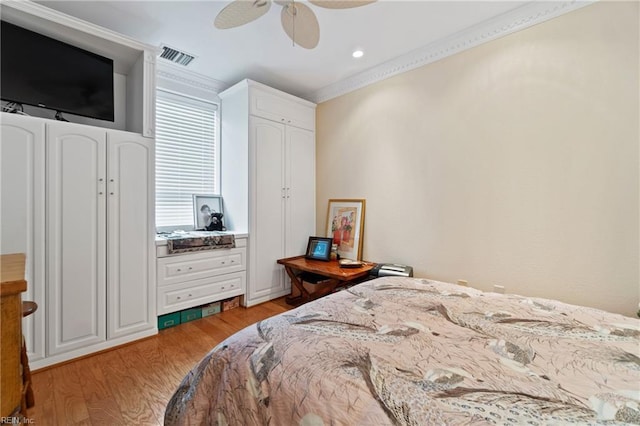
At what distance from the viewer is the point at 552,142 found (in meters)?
2.02

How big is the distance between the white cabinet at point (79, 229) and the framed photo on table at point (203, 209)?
71 cm

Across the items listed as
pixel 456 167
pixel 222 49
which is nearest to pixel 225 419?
pixel 456 167

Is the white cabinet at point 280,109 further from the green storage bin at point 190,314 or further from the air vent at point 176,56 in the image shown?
the green storage bin at point 190,314

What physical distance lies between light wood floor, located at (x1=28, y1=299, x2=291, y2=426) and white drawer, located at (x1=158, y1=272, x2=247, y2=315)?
24cm

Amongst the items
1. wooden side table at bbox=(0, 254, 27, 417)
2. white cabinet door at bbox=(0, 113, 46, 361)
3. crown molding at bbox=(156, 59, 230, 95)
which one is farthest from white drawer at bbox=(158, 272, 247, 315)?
crown molding at bbox=(156, 59, 230, 95)

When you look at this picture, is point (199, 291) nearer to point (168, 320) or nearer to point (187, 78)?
point (168, 320)

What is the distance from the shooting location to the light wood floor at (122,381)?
5.10 feet

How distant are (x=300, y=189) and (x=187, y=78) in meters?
1.82

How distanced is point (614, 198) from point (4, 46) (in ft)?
13.9

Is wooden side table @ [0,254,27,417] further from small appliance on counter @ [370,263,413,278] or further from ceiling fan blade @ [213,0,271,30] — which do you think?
small appliance on counter @ [370,263,413,278]

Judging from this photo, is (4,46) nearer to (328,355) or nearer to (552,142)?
(328,355)

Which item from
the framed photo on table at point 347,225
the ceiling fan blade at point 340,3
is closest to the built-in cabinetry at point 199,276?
the framed photo on table at point 347,225

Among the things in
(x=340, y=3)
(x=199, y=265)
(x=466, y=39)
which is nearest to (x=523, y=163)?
(x=466, y=39)

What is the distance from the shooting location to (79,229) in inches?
82.4
